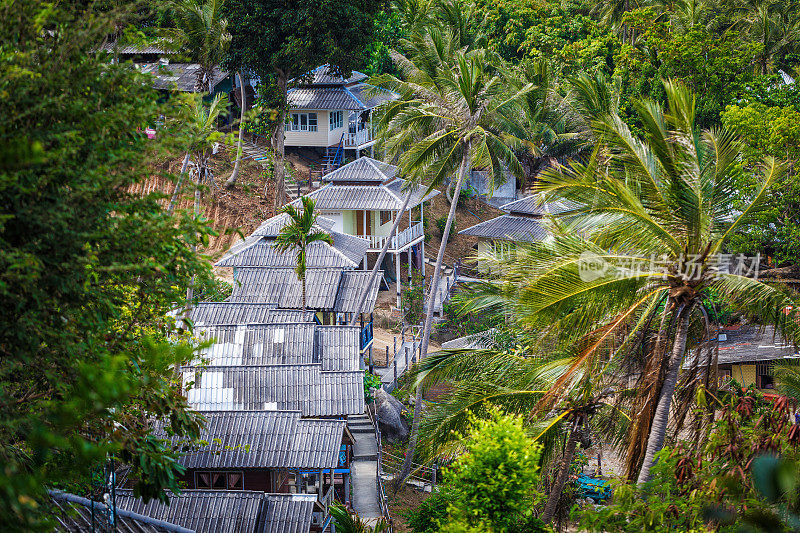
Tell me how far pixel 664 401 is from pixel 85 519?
26.9 ft

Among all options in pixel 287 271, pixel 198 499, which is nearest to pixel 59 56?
pixel 198 499

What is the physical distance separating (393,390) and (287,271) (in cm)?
583

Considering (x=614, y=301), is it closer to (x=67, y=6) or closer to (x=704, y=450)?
(x=704, y=450)


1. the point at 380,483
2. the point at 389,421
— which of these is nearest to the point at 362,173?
the point at 389,421

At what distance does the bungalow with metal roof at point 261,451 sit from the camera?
1608 centimetres

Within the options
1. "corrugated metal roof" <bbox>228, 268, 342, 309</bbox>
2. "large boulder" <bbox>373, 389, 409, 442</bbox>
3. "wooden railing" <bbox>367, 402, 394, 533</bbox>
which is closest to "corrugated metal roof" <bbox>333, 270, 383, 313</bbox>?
"corrugated metal roof" <bbox>228, 268, 342, 309</bbox>

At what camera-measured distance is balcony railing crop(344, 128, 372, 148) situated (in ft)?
140

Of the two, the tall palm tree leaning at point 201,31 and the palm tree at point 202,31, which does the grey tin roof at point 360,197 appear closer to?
the tall palm tree leaning at point 201,31

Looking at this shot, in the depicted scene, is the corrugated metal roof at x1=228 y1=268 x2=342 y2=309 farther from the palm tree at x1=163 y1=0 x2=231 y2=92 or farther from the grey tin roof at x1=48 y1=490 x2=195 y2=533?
the grey tin roof at x1=48 y1=490 x2=195 y2=533

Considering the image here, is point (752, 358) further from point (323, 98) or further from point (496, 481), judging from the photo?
point (323, 98)

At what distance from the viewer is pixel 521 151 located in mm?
42219

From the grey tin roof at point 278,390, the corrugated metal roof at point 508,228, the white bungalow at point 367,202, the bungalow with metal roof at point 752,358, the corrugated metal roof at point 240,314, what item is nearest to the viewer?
the grey tin roof at point 278,390

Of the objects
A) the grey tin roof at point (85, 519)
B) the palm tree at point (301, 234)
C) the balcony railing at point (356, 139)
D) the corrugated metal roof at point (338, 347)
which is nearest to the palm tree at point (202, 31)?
the balcony railing at point (356, 139)

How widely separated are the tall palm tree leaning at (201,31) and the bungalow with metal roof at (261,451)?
705 inches
